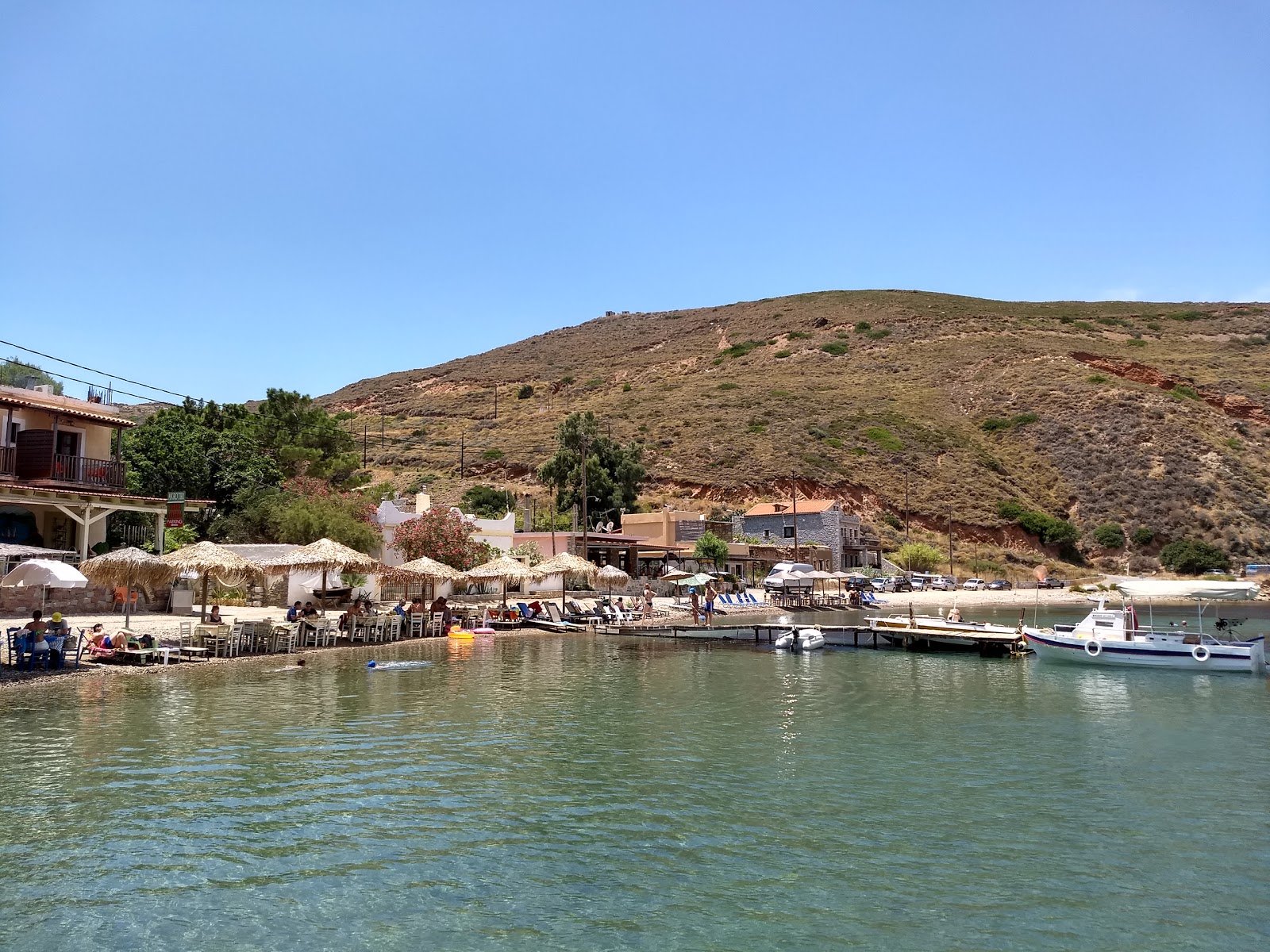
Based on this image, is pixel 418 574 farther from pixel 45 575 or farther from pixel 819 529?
pixel 819 529

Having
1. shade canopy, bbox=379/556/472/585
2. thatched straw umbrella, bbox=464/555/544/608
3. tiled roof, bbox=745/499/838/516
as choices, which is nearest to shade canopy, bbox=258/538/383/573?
shade canopy, bbox=379/556/472/585

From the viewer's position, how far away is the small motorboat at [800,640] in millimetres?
29953

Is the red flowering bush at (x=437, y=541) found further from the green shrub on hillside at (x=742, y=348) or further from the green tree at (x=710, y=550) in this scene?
the green shrub on hillside at (x=742, y=348)

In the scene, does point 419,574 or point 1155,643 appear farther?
point 419,574

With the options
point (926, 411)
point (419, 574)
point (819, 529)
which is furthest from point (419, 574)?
point (926, 411)

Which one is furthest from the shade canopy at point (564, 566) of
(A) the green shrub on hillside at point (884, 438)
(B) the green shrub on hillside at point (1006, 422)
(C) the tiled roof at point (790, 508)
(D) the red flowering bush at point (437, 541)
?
(B) the green shrub on hillside at point (1006, 422)

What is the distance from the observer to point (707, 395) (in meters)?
95.7

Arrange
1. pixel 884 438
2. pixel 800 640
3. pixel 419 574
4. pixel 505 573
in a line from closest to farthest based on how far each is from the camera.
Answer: pixel 419 574 < pixel 800 640 < pixel 505 573 < pixel 884 438

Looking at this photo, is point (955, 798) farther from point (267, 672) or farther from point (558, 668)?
point (267, 672)

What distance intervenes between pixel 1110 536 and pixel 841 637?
158 ft

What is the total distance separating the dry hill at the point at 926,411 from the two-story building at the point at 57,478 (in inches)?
1917

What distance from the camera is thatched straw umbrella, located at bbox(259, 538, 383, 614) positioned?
1011 inches

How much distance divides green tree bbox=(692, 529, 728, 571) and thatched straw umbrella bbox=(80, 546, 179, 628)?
36550mm

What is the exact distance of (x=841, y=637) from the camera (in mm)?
32562
